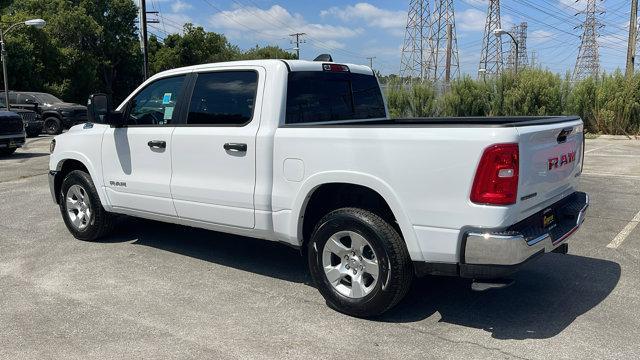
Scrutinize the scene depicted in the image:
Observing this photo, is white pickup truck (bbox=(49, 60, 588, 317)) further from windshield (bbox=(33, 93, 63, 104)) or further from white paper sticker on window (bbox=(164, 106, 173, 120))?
windshield (bbox=(33, 93, 63, 104))

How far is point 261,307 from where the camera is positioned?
4418 millimetres

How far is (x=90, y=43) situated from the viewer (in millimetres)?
45500

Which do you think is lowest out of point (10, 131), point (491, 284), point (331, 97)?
point (491, 284)

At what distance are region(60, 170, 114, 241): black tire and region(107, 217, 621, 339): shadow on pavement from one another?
9.6 inches

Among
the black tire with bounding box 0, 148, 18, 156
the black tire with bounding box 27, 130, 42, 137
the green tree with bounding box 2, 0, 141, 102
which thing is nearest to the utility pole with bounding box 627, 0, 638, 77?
the black tire with bounding box 0, 148, 18, 156

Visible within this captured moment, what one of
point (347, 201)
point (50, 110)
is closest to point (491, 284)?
point (347, 201)

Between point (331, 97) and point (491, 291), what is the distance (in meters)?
2.21

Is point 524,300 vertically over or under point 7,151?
under

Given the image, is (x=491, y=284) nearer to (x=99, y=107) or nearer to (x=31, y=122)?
(x=99, y=107)

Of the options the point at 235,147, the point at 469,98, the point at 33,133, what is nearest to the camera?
the point at 235,147

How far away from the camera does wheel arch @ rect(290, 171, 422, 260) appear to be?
3.82 meters

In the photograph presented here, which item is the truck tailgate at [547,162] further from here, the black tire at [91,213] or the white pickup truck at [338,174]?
the black tire at [91,213]

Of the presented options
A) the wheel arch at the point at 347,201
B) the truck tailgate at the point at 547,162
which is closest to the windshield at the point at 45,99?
the wheel arch at the point at 347,201

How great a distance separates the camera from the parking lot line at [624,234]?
6.04 meters
